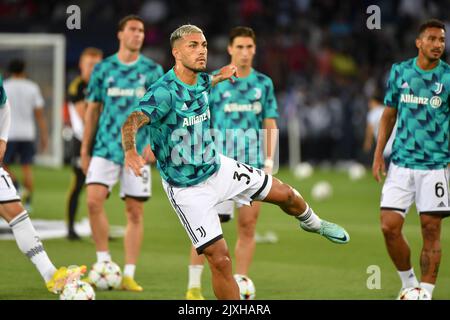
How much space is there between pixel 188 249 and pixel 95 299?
3.89 metres

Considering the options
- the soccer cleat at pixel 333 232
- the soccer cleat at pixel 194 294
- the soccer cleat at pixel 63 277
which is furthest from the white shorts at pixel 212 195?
the soccer cleat at pixel 194 294

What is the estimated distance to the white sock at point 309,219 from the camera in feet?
25.6

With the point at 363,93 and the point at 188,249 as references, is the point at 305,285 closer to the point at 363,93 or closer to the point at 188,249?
the point at 188,249

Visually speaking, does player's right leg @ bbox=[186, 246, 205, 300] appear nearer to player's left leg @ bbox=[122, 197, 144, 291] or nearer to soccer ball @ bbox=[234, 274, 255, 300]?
soccer ball @ bbox=[234, 274, 255, 300]

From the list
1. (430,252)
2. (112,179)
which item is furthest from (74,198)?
(430,252)

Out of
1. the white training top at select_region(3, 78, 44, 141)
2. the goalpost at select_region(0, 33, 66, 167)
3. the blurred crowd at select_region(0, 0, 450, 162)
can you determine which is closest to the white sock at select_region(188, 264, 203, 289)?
the white training top at select_region(3, 78, 44, 141)

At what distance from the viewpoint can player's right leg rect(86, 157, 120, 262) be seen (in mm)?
9625

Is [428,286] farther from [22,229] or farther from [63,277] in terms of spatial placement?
[22,229]

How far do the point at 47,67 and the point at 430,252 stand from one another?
1816 centimetres

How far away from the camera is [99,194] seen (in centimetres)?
963

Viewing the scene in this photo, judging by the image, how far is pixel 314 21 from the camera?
28703mm

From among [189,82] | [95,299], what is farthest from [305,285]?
[189,82]

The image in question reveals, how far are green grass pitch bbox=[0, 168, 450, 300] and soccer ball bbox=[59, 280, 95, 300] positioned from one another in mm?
629

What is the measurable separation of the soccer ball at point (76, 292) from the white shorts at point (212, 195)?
4.01ft
